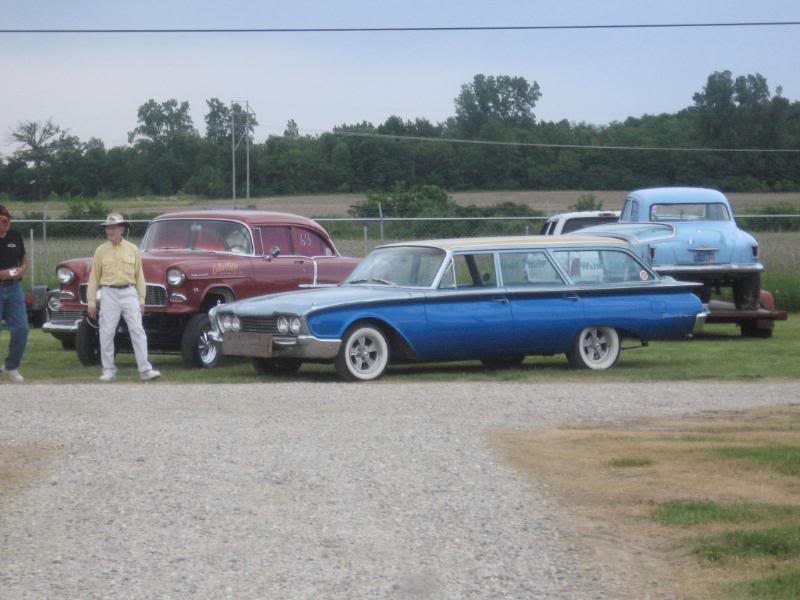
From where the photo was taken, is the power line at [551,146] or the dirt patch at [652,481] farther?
the power line at [551,146]

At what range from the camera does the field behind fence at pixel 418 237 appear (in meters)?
27.9

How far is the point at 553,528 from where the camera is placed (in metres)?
6.57

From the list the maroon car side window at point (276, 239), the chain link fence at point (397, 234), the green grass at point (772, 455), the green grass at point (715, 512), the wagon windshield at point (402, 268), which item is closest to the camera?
the green grass at point (715, 512)

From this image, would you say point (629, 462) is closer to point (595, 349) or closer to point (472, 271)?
point (472, 271)

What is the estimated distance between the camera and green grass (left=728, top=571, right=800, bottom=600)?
543cm

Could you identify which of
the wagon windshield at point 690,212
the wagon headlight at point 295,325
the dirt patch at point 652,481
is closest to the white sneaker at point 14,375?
the wagon headlight at point 295,325

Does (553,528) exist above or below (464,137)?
below

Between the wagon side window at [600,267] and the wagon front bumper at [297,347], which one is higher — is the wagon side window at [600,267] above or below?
above

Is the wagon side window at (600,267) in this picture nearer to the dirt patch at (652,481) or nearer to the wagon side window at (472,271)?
the wagon side window at (472,271)

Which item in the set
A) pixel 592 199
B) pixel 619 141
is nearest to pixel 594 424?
pixel 592 199

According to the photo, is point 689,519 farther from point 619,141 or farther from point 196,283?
point 619,141

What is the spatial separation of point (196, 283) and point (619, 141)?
46075 mm

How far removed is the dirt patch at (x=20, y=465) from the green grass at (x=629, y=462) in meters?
3.35

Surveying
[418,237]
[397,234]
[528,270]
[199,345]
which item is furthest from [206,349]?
[397,234]
